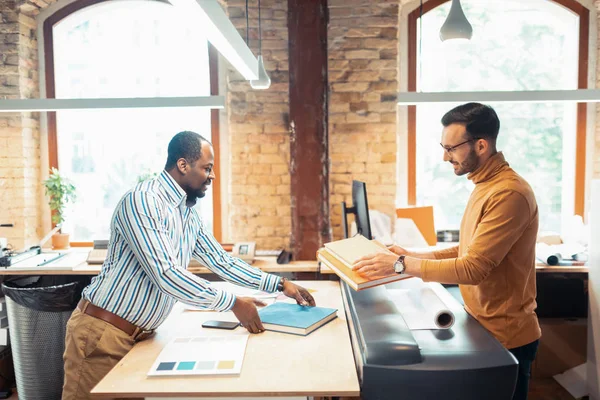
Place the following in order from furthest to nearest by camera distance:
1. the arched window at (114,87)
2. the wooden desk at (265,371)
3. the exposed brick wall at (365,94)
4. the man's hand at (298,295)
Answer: the arched window at (114,87) < the exposed brick wall at (365,94) < the man's hand at (298,295) < the wooden desk at (265,371)

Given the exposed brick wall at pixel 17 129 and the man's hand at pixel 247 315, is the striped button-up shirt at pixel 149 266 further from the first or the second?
the exposed brick wall at pixel 17 129

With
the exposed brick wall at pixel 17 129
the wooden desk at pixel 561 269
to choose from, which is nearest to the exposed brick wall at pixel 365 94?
the wooden desk at pixel 561 269

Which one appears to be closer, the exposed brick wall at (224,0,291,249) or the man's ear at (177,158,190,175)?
the man's ear at (177,158,190,175)

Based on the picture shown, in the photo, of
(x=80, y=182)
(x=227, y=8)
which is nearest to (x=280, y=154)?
(x=227, y=8)

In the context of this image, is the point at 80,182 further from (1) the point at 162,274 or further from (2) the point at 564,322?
(2) the point at 564,322

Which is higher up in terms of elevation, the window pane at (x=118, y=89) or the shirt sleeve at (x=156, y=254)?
the window pane at (x=118, y=89)

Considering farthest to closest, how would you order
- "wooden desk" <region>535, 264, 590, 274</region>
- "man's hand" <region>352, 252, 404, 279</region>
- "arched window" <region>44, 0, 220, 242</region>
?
"arched window" <region>44, 0, 220, 242</region>, "wooden desk" <region>535, 264, 590, 274</region>, "man's hand" <region>352, 252, 404, 279</region>

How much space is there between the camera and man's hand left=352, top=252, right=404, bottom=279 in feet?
6.83

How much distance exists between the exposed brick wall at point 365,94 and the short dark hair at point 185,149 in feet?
7.64

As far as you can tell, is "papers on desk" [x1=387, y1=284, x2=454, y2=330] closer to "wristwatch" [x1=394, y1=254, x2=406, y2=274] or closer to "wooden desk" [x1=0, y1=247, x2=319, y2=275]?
Answer: "wristwatch" [x1=394, y1=254, x2=406, y2=274]

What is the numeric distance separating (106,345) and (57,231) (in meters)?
3.09

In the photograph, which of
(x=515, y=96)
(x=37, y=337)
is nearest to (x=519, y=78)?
(x=515, y=96)

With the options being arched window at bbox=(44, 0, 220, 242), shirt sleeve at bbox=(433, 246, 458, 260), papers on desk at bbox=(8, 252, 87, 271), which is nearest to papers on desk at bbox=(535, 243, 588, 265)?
shirt sleeve at bbox=(433, 246, 458, 260)

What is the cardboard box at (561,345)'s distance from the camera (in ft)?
12.5
